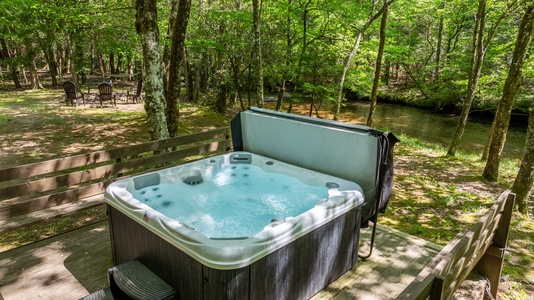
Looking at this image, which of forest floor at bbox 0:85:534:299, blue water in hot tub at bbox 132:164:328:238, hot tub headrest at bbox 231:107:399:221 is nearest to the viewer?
hot tub headrest at bbox 231:107:399:221

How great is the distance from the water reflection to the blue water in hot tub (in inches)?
342

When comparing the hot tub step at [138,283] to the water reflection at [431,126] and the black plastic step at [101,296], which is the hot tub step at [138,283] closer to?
the black plastic step at [101,296]

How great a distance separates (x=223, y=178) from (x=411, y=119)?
12.6 m

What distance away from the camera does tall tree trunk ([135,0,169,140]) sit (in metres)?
4.33

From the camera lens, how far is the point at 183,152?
4613 millimetres

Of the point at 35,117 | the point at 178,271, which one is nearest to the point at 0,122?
the point at 35,117

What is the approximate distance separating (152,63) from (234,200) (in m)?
2.31

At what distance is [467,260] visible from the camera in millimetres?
2387

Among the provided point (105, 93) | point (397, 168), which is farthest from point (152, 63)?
point (105, 93)

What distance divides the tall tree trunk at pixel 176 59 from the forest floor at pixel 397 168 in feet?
4.86

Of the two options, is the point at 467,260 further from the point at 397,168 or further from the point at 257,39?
the point at 257,39

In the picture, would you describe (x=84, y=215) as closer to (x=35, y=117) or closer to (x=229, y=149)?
(x=229, y=149)

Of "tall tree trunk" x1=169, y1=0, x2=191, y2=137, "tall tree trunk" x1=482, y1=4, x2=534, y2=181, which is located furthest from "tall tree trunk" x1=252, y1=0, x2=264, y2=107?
"tall tree trunk" x1=482, y1=4, x2=534, y2=181

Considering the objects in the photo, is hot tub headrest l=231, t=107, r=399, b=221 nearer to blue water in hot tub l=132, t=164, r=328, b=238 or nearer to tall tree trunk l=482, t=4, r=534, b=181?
blue water in hot tub l=132, t=164, r=328, b=238
